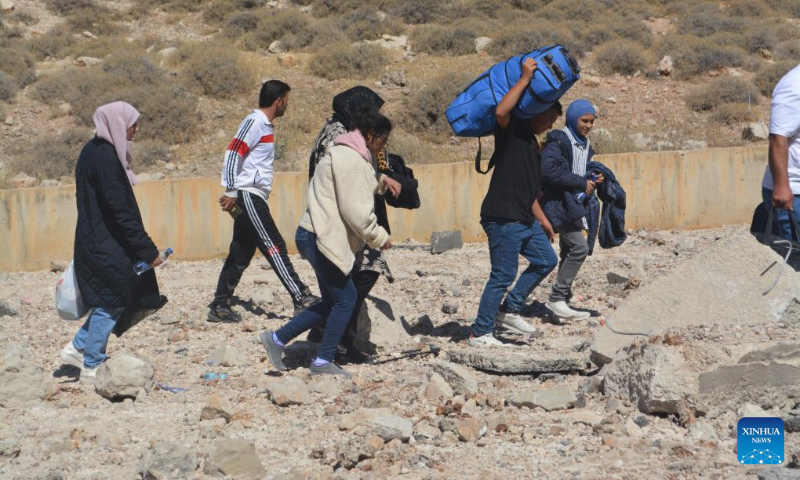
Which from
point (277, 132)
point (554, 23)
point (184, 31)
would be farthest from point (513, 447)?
point (184, 31)

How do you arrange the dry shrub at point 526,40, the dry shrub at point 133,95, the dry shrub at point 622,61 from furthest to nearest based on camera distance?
the dry shrub at point 526,40 < the dry shrub at point 622,61 < the dry shrub at point 133,95

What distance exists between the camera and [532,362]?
211 inches

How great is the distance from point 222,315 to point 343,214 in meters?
2.64

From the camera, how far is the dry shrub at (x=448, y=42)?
23.1 m

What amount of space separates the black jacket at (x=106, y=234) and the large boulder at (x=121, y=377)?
343 millimetres

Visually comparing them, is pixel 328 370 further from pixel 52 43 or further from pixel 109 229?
pixel 52 43

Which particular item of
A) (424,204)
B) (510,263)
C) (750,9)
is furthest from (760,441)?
(750,9)

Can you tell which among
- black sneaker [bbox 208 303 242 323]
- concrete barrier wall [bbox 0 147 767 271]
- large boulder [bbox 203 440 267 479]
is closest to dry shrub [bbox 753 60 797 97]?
concrete barrier wall [bbox 0 147 767 271]

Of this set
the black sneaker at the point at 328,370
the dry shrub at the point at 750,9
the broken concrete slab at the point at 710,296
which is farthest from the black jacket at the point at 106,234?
the dry shrub at the point at 750,9

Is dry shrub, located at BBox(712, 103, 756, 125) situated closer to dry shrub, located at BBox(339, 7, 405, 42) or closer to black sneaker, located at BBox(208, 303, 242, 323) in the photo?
dry shrub, located at BBox(339, 7, 405, 42)

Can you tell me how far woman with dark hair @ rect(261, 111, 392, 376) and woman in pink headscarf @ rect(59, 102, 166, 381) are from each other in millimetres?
998

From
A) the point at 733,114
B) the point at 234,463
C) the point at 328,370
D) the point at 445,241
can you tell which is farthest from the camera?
the point at 733,114

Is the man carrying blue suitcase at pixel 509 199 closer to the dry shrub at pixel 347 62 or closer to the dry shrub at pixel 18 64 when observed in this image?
the dry shrub at pixel 347 62

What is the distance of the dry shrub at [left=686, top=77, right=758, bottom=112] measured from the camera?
19.4 meters
